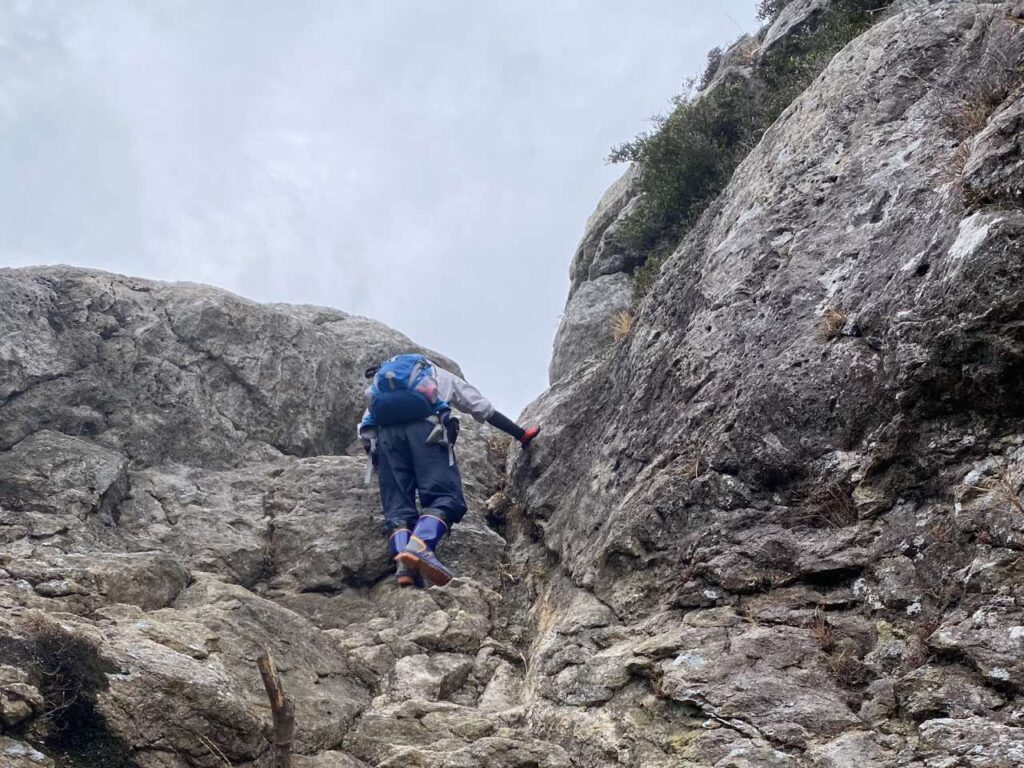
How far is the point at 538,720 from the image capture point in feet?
25.6

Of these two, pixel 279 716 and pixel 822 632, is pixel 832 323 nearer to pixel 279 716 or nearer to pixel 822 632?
pixel 822 632

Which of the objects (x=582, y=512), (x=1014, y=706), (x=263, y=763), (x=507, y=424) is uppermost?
(x=507, y=424)

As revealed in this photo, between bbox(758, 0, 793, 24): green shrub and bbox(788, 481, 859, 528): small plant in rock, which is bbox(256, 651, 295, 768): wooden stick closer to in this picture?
bbox(788, 481, 859, 528): small plant in rock

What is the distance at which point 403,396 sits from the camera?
460 inches

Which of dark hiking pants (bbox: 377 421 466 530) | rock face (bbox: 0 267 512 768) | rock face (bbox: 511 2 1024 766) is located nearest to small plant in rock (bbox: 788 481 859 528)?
rock face (bbox: 511 2 1024 766)

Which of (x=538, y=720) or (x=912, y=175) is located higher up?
(x=912, y=175)

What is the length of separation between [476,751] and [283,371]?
7.91 meters

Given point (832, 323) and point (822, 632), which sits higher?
point (832, 323)

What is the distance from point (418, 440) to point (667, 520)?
3903 mm

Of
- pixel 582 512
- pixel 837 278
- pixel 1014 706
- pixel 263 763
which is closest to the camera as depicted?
pixel 1014 706

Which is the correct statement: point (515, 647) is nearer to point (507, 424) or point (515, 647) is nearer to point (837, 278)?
point (507, 424)

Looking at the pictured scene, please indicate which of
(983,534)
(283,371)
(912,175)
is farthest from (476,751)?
(283,371)

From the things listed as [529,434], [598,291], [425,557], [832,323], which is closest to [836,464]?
[832,323]

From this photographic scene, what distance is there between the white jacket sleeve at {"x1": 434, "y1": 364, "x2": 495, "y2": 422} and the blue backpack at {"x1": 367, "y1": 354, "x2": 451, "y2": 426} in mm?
371
